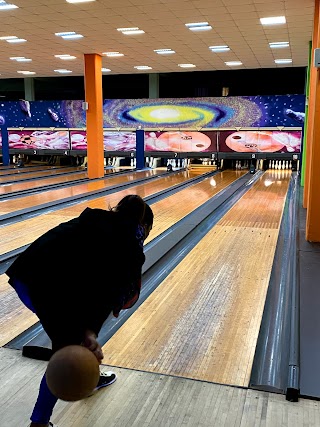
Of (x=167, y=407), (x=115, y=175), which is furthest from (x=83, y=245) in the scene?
(x=115, y=175)

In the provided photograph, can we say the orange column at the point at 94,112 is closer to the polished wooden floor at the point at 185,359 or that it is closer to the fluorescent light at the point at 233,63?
the fluorescent light at the point at 233,63

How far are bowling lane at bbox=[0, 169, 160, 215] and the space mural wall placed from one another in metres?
2.90

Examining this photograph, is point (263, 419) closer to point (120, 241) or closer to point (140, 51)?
point (120, 241)

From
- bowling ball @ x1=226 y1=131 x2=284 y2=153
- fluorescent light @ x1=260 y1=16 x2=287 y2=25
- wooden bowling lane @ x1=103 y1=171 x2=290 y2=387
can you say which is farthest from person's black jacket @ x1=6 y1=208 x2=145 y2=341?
bowling ball @ x1=226 y1=131 x2=284 y2=153

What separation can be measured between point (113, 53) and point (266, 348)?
988 centimetres

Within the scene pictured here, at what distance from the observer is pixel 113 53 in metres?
11.1

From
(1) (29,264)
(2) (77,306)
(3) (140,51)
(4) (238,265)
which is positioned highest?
(3) (140,51)

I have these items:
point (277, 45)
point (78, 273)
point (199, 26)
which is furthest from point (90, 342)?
point (277, 45)

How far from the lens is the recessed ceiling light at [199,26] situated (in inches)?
319

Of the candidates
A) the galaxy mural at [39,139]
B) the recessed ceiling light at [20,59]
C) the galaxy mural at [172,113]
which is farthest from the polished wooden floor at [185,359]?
the galaxy mural at [39,139]

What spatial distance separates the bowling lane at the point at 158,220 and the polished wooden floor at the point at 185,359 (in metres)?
0.02

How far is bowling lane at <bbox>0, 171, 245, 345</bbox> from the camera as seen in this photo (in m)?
2.96

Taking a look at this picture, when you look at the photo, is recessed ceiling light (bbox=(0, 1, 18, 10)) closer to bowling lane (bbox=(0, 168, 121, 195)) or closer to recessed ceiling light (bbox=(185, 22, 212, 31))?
recessed ceiling light (bbox=(185, 22, 212, 31))

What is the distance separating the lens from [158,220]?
20.5ft
